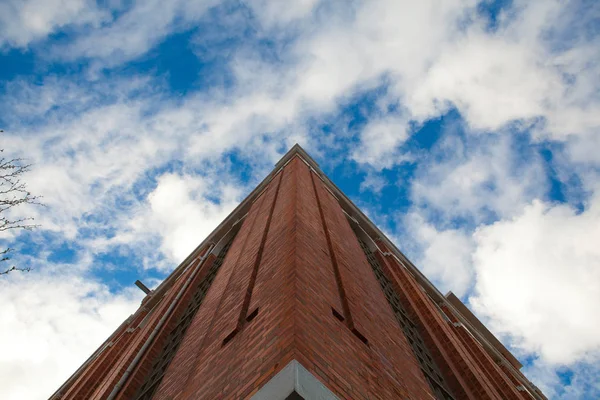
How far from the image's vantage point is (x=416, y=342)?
813cm

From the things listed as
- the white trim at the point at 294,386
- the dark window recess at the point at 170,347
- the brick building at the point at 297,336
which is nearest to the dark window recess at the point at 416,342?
the brick building at the point at 297,336

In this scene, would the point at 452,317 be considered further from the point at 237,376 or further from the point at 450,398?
the point at 237,376

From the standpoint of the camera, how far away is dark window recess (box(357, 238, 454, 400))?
6367mm

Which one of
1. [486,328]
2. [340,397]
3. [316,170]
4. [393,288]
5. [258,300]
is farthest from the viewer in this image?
[486,328]

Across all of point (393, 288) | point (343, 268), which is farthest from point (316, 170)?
point (343, 268)

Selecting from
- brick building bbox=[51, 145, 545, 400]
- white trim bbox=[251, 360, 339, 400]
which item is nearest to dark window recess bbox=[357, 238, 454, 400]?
brick building bbox=[51, 145, 545, 400]

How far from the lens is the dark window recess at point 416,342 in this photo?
637cm

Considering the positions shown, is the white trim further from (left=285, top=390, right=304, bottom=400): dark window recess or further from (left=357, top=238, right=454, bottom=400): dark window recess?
(left=357, top=238, right=454, bottom=400): dark window recess

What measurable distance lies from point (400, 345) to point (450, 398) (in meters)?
2.03

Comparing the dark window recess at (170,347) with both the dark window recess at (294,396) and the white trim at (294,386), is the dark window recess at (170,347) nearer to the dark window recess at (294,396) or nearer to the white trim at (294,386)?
the white trim at (294,386)

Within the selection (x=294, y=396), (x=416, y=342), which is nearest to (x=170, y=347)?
(x=416, y=342)

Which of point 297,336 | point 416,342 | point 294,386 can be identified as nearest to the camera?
point 294,386

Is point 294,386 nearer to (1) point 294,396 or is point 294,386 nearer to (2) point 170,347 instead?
(1) point 294,396

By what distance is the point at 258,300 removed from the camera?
4.55 metres
